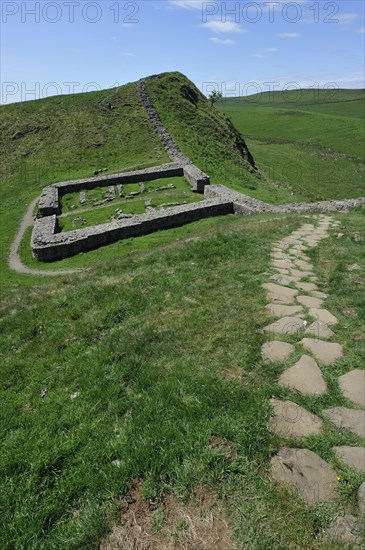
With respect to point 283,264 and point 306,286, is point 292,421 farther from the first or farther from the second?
point 283,264

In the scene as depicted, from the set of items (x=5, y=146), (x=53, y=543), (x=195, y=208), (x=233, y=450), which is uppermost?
(x=5, y=146)

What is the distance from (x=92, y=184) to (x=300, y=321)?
3216 centimetres

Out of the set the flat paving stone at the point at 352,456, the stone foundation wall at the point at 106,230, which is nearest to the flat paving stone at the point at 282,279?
the flat paving stone at the point at 352,456

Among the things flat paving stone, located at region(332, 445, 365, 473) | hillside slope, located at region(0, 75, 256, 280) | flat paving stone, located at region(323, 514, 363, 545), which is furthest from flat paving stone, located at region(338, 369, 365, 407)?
hillside slope, located at region(0, 75, 256, 280)

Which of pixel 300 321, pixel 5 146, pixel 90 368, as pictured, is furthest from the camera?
pixel 5 146

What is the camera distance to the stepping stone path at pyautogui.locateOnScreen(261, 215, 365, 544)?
433cm

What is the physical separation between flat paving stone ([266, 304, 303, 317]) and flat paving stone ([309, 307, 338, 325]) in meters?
0.29

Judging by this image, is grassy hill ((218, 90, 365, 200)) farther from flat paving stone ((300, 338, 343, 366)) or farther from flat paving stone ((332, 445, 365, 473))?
flat paving stone ((332, 445, 365, 473))

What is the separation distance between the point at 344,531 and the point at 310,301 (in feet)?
19.1

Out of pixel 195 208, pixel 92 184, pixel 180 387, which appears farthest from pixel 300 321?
pixel 92 184

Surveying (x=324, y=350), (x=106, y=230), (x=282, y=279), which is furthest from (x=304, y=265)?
(x=106, y=230)

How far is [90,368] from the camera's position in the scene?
732cm

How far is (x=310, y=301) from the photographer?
9039mm

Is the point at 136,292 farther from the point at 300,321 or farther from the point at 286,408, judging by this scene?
the point at 286,408
